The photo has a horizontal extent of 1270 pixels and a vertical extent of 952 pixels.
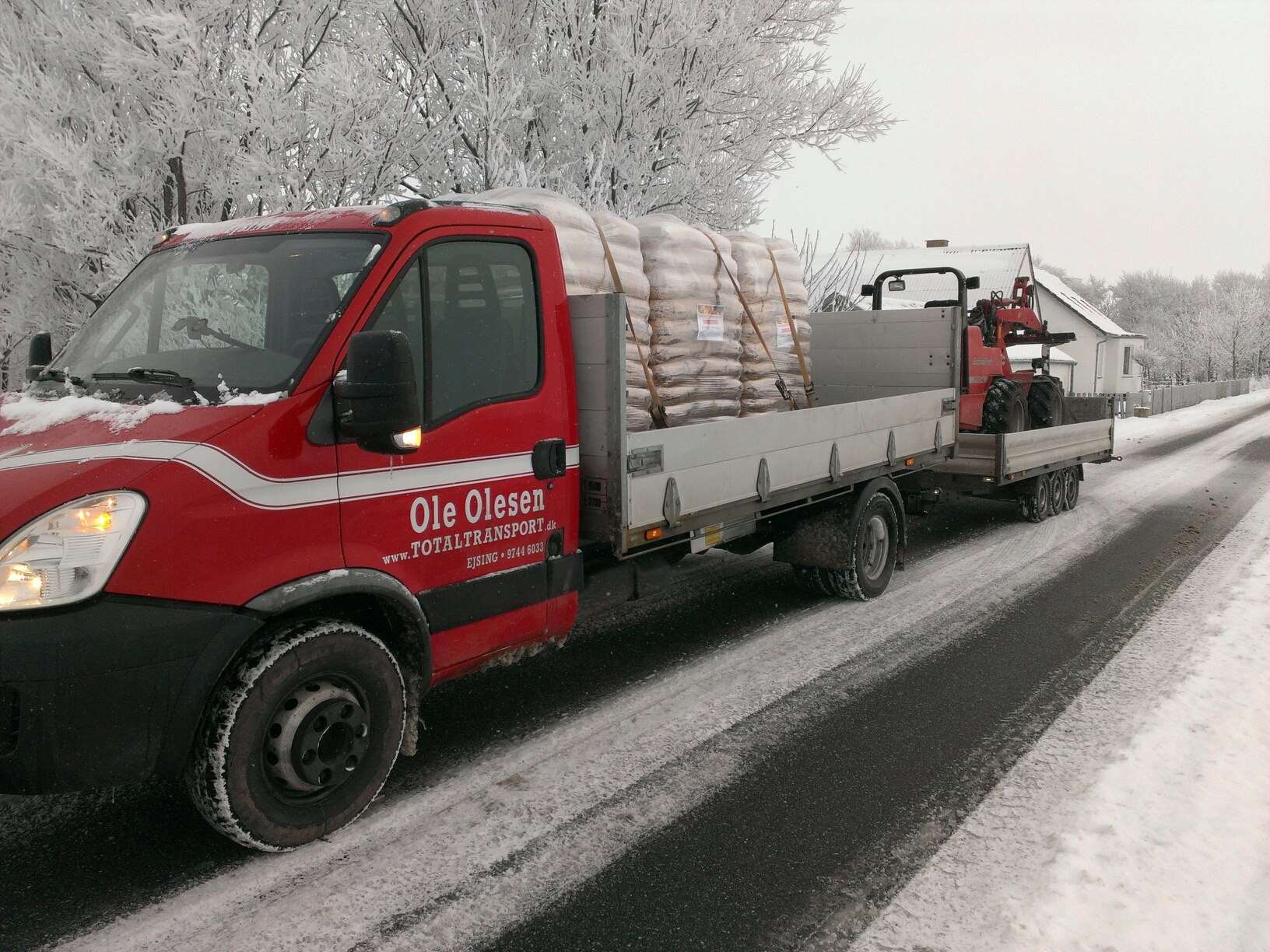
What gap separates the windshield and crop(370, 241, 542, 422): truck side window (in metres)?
0.24

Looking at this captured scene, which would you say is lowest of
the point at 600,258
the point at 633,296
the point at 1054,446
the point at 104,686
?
the point at 1054,446

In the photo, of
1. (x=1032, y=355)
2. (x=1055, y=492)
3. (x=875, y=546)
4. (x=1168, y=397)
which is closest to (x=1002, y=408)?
(x=1055, y=492)

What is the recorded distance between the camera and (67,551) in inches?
109

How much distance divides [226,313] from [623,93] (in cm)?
821

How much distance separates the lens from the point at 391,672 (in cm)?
358

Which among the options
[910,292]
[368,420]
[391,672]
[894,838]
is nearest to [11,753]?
[391,672]

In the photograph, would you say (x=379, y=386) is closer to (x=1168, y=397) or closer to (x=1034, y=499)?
(x=1034, y=499)

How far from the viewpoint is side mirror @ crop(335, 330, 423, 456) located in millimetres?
3150

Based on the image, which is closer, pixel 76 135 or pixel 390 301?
pixel 390 301

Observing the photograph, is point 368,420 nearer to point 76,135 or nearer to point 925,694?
point 925,694

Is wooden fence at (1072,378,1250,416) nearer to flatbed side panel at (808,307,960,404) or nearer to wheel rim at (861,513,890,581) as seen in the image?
flatbed side panel at (808,307,960,404)

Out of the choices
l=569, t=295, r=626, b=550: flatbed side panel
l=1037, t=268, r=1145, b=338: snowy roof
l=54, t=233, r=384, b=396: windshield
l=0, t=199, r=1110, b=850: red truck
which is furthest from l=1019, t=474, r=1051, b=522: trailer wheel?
l=1037, t=268, r=1145, b=338: snowy roof

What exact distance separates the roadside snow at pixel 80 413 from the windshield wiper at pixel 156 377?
0.13 metres

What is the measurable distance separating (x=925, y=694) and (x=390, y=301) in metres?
3.47
